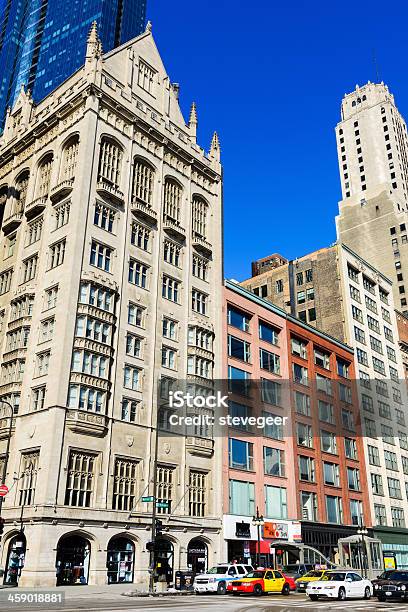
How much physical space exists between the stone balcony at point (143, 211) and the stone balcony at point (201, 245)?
18.6ft

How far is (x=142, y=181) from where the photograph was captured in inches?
2196

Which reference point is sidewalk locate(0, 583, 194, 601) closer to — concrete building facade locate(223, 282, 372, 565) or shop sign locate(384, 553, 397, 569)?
concrete building facade locate(223, 282, 372, 565)

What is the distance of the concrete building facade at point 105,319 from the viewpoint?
40469 millimetres

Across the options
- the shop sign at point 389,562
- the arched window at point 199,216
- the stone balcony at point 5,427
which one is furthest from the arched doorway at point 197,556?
the arched window at point 199,216

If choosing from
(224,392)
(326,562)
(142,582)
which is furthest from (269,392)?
(142,582)

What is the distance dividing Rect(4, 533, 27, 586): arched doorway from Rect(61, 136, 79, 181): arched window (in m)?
28.9

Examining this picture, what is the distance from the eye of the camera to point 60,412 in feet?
133

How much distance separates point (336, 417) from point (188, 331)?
25520 mm

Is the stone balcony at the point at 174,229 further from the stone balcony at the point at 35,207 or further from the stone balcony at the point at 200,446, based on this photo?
the stone balcony at the point at 200,446

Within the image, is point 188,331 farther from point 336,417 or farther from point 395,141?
point 395,141

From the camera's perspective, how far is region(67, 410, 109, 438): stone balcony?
135 feet

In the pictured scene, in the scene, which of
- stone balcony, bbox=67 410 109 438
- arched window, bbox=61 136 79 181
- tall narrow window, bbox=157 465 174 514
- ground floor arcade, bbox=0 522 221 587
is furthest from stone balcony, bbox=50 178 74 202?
ground floor arcade, bbox=0 522 221 587

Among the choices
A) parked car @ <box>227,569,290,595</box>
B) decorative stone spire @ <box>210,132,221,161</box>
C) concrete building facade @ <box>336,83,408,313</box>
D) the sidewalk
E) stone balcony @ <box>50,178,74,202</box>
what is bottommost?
the sidewalk

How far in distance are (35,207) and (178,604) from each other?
119 feet
